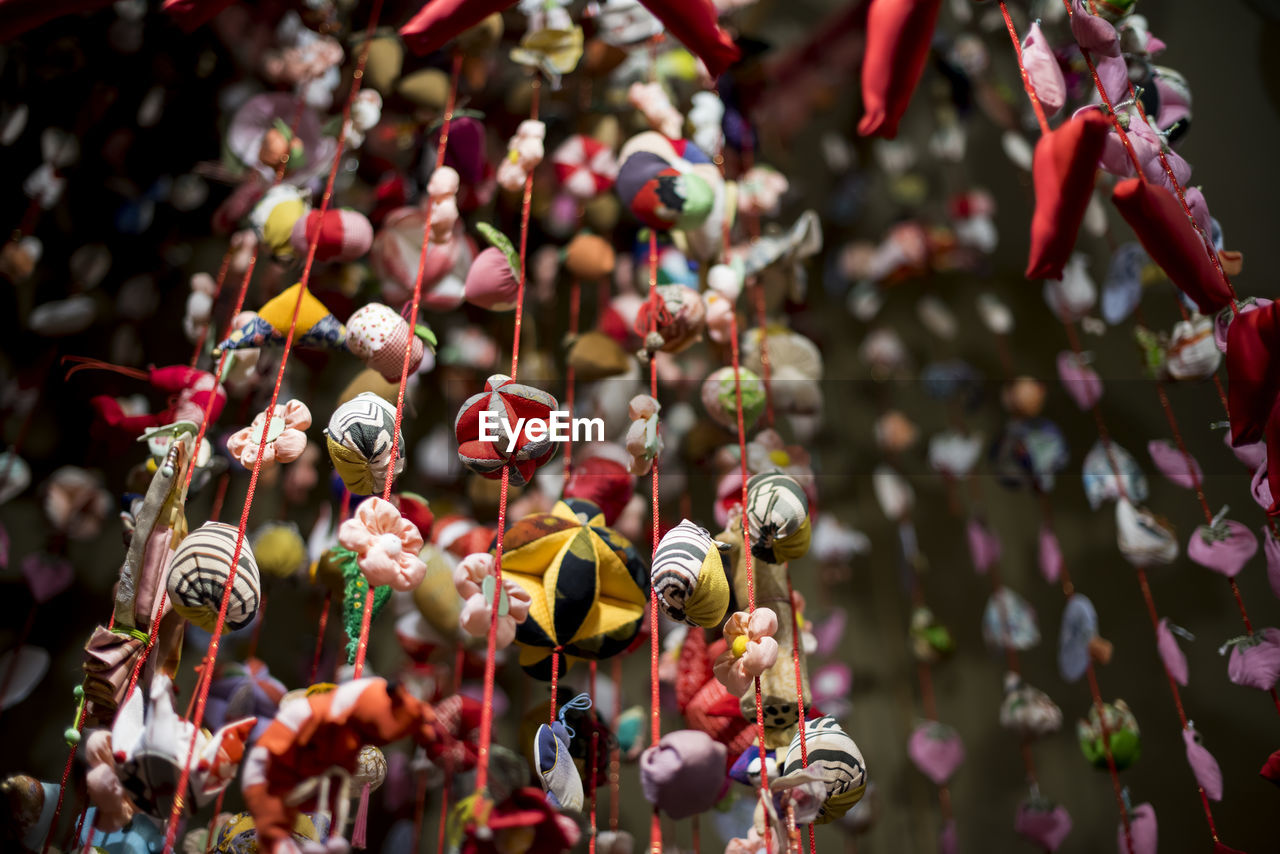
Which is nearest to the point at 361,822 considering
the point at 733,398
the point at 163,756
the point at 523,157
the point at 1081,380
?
the point at 163,756

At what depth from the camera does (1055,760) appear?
1441 millimetres

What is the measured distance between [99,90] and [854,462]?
1443 millimetres

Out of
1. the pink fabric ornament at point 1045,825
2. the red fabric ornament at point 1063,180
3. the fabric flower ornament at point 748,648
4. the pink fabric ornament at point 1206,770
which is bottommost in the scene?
the pink fabric ornament at point 1045,825

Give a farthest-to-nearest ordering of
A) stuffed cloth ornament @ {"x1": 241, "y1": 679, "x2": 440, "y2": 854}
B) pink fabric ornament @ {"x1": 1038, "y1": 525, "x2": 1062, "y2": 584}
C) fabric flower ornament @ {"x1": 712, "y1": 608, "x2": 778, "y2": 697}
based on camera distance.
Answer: pink fabric ornament @ {"x1": 1038, "y1": 525, "x2": 1062, "y2": 584}, fabric flower ornament @ {"x1": 712, "y1": 608, "x2": 778, "y2": 697}, stuffed cloth ornament @ {"x1": 241, "y1": 679, "x2": 440, "y2": 854}

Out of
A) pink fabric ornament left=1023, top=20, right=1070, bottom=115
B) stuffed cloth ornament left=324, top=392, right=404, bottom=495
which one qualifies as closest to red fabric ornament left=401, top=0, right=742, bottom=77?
pink fabric ornament left=1023, top=20, right=1070, bottom=115

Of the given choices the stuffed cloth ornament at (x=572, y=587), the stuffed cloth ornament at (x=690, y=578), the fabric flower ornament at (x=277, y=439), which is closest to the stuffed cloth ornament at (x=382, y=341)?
the fabric flower ornament at (x=277, y=439)

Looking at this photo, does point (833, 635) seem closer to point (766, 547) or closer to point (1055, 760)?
point (1055, 760)

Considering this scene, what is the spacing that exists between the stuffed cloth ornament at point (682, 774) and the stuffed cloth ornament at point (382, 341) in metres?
0.43

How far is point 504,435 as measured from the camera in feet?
2.44

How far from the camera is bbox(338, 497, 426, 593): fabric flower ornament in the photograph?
656 millimetres

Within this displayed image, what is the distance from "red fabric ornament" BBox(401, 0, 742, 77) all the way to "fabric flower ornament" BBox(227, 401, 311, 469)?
42cm

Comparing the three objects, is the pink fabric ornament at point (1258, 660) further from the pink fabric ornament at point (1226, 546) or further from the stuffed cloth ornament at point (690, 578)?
the stuffed cloth ornament at point (690, 578)

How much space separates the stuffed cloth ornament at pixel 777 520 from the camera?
2.62 feet

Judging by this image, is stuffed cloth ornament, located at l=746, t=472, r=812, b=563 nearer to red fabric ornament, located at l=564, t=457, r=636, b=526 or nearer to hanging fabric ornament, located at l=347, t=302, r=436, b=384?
red fabric ornament, located at l=564, t=457, r=636, b=526
